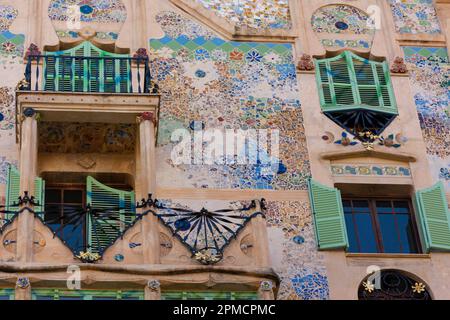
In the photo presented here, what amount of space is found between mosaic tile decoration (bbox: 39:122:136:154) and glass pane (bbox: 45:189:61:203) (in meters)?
0.67

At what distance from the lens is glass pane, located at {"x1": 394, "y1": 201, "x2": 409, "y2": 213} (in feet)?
79.4

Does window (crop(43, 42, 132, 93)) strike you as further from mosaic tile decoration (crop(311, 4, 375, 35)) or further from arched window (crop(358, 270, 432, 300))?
arched window (crop(358, 270, 432, 300))

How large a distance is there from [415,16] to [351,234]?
17.0 feet

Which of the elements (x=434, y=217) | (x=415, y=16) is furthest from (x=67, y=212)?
(x=415, y=16)

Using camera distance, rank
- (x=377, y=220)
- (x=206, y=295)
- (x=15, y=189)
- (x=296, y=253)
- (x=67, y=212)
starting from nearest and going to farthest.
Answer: (x=206, y=295), (x=296, y=253), (x=15, y=189), (x=67, y=212), (x=377, y=220)

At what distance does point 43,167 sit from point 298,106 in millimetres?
4430

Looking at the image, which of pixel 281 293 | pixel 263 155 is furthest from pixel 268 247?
pixel 263 155

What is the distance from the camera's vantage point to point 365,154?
24.4m

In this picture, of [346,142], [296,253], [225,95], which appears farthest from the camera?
[225,95]

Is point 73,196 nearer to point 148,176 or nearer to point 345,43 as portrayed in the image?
point 148,176

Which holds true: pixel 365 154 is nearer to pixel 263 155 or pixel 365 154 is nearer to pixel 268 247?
pixel 263 155

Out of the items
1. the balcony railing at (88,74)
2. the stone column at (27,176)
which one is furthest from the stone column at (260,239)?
the stone column at (27,176)

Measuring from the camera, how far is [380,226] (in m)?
23.9
